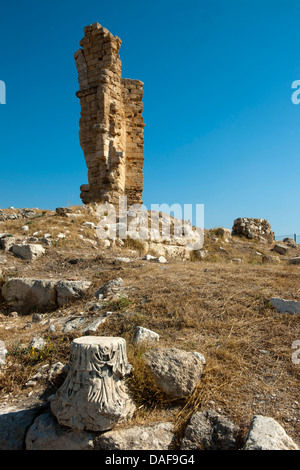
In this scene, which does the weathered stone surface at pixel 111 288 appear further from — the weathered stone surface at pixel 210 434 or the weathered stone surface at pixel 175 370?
the weathered stone surface at pixel 210 434

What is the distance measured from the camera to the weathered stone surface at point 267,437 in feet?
5.72

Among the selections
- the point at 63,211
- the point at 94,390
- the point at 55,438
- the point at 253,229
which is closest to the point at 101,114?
the point at 63,211

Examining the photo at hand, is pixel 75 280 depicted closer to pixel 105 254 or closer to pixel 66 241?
pixel 105 254

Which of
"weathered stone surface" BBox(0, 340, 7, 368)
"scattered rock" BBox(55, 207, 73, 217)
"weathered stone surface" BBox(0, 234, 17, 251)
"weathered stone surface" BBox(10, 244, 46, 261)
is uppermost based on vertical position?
"scattered rock" BBox(55, 207, 73, 217)

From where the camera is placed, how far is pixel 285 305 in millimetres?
3389

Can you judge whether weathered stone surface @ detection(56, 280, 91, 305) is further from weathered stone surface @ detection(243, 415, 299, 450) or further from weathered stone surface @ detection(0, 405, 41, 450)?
weathered stone surface @ detection(243, 415, 299, 450)

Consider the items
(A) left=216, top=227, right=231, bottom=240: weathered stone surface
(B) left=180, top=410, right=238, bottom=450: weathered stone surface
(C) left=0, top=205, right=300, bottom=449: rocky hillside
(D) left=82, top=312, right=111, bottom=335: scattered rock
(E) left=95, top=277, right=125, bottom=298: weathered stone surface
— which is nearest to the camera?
(B) left=180, top=410, right=238, bottom=450: weathered stone surface

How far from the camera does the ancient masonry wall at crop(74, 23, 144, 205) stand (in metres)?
9.43

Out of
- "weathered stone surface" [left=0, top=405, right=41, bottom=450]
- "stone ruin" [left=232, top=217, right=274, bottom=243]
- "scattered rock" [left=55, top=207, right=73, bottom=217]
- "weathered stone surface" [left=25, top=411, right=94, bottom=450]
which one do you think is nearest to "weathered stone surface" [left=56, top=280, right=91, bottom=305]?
"weathered stone surface" [left=0, top=405, right=41, bottom=450]

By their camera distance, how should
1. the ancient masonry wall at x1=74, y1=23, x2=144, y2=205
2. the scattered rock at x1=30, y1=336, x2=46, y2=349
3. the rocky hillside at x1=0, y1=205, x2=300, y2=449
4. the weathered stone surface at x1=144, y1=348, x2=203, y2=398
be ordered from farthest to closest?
the ancient masonry wall at x1=74, y1=23, x2=144, y2=205
the scattered rock at x1=30, y1=336, x2=46, y2=349
the weathered stone surface at x1=144, y1=348, x2=203, y2=398
the rocky hillside at x1=0, y1=205, x2=300, y2=449

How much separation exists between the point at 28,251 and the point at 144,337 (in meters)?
3.74

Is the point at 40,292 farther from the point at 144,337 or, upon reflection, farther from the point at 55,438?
the point at 55,438

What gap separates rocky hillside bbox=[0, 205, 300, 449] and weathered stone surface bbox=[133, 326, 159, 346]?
12 millimetres
